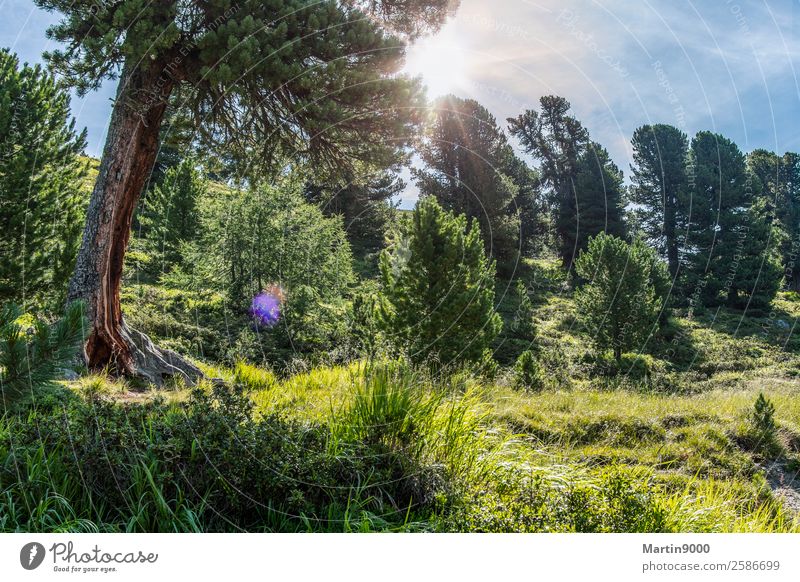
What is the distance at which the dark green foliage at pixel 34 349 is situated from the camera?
2.28 meters

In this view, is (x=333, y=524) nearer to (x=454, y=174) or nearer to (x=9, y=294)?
(x=454, y=174)

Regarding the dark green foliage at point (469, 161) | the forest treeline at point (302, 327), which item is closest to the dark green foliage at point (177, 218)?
the forest treeline at point (302, 327)

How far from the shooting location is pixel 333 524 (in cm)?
299

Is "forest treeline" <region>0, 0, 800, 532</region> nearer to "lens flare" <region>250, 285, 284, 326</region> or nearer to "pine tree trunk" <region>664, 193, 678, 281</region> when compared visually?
"lens flare" <region>250, 285, 284, 326</region>

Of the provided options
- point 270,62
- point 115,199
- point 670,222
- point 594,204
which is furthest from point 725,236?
point 115,199

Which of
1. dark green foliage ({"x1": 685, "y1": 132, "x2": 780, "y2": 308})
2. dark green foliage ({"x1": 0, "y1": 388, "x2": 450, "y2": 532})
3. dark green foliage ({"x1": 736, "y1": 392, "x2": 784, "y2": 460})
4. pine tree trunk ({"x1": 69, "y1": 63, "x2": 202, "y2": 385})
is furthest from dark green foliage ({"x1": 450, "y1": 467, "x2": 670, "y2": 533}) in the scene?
dark green foliage ({"x1": 685, "y1": 132, "x2": 780, "y2": 308})

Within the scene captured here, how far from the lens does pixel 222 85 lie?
664 cm

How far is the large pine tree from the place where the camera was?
218 inches

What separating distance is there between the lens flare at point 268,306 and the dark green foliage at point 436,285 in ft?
15.9

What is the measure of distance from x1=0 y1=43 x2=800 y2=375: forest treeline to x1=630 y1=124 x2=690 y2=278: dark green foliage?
0.11m

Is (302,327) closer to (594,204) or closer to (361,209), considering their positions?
(361,209)

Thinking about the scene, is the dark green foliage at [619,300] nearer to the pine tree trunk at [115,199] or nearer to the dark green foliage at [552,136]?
the dark green foliage at [552,136]

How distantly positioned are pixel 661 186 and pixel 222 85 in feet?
45.7
